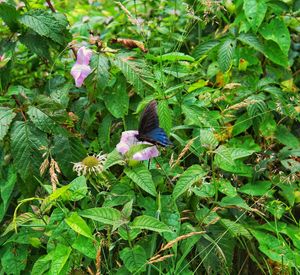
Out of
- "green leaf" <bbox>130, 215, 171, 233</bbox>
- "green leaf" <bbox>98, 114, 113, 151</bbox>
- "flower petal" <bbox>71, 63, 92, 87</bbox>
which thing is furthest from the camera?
"green leaf" <bbox>98, 114, 113, 151</bbox>

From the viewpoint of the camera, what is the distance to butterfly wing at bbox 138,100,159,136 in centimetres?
178

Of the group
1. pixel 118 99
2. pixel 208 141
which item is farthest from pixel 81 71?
pixel 208 141

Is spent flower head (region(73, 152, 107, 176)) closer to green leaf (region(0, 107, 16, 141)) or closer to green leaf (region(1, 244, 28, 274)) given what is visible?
green leaf (region(0, 107, 16, 141))

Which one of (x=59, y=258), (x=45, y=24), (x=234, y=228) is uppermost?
(x=45, y=24)

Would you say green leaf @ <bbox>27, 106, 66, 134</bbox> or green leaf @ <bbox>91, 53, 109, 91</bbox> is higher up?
green leaf @ <bbox>91, 53, 109, 91</bbox>

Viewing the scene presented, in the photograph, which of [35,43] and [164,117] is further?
[35,43]

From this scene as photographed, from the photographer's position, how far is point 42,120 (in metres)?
1.93

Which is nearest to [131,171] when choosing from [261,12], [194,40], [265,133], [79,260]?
[79,260]

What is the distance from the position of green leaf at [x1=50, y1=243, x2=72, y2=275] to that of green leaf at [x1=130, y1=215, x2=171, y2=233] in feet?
0.63

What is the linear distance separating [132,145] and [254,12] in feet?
2.55

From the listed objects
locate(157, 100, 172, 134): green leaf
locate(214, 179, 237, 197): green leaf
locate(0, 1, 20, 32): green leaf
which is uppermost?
locate(0, 1, 20, 32): green leaf

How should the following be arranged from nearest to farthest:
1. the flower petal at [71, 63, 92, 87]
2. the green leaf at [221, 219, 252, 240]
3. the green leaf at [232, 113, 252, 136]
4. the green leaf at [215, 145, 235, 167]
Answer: the green leaf at [215, 145, 235, 167] → the green leaf at [221, 219, 252, 240] → the flower petal at [71, 63, 92, 87] → the green leaf at [232, 113, 252, 136]

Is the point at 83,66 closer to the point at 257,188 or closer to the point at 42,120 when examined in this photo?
the point at 42,120

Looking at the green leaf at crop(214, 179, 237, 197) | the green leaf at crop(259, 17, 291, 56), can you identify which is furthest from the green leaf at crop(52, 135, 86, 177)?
the green leaf at crop(259, 17, 291, 56)
